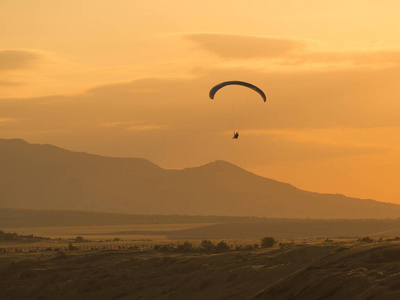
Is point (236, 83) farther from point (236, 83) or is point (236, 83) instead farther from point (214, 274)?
point (214, 274)

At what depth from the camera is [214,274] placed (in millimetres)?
62844

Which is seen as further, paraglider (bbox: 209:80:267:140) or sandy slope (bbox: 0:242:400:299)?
paraglider (bbox: 209:80:267:140)

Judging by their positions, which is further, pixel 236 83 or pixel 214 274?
pixel 236 83

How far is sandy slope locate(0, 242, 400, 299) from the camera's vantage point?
1806 inches

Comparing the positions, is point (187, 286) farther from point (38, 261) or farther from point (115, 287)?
point (38, 261)

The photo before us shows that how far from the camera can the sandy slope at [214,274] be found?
151 ft

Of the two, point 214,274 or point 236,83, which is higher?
point 236,83

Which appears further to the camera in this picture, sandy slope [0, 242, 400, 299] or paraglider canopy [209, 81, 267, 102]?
paraglider canopy [209, 81, 267, 102]

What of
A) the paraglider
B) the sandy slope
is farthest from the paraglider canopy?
the sandy slope

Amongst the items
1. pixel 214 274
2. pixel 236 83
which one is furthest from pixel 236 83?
pixel 214 274

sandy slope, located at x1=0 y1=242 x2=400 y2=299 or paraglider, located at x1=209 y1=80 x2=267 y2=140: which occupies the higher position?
paraglider, located at x1=209 y1=80 x2=267 y2=140

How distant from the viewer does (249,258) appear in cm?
6919

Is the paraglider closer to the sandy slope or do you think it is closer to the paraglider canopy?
the paraglider canopy

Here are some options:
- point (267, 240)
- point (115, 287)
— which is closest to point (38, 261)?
point (115, 287)
